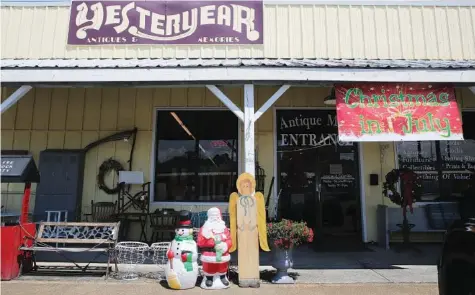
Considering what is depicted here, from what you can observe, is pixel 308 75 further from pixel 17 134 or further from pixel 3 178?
pixel 17 134

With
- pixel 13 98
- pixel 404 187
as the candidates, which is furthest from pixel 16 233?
pixel 404 187

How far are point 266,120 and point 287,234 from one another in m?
3.96

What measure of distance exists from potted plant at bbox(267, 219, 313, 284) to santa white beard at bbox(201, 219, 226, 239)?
780 mm

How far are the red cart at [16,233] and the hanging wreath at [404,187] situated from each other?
23.0 ft

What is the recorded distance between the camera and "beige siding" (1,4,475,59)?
27.3 ft

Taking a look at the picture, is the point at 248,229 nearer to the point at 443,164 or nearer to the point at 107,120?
the point at 107,120

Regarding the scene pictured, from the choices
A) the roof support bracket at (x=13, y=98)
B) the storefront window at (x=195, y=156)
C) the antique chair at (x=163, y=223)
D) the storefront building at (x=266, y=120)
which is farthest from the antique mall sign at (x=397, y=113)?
the roof support bracket at (x=13, y=98)

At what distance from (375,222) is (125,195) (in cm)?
595

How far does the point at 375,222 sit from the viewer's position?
28.9 feet

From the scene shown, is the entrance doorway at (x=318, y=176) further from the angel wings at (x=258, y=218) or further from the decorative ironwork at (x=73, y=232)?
the decorative ironwork at (x=73, y=232)

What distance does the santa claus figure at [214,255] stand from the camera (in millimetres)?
5355

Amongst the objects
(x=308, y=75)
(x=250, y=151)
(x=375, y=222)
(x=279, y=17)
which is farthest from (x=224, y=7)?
(x=375, y=222)

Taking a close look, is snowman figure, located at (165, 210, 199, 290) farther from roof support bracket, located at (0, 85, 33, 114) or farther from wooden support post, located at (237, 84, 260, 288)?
roof support bracket, located at (0, 85, 33, 114)

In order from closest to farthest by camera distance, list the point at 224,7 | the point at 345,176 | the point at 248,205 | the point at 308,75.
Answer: the point at 248,205 < the point at 308,75 < the point at 224,7 < the point at 345,176
